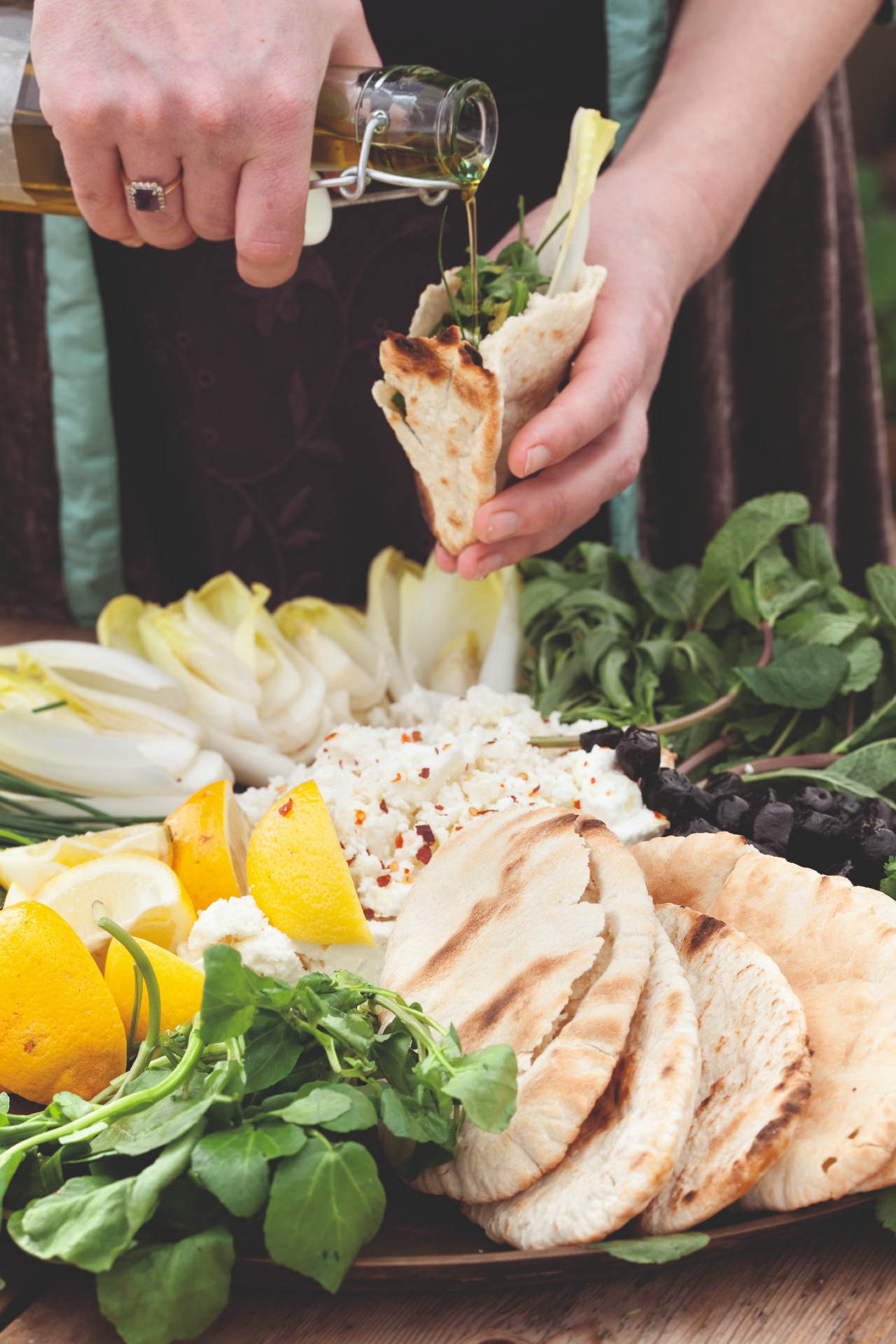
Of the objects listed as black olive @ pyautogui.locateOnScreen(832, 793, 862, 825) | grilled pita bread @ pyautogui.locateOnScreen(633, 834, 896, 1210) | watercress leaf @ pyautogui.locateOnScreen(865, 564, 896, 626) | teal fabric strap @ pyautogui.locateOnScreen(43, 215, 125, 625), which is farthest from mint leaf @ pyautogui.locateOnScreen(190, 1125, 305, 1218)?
teal fabric strap @ pyautogui.locateOnScreen(43, 215, 125, 625)

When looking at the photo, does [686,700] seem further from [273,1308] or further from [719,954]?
[273,1308]

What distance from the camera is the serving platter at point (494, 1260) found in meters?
0.67

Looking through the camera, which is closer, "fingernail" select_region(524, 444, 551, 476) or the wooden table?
the wooden table

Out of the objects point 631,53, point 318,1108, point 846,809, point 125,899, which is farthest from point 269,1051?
point 631,53

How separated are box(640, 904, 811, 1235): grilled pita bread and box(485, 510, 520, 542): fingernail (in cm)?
49

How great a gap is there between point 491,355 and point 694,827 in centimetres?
50

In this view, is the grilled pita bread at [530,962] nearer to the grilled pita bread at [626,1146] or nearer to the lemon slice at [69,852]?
the grilled pita bread at [626,1146]

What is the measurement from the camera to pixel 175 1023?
89cm

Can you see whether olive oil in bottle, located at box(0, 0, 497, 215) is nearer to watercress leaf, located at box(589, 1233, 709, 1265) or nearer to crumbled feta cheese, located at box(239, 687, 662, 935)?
crumbled feta cheese, located at box(239, 687, 662, 935)

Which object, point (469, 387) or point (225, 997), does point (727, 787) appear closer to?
→ point (469, 387)

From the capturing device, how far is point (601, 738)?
3.93 ft

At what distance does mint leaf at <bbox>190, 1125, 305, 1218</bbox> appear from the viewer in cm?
65

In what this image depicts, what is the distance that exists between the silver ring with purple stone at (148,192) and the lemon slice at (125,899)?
63 centimetres

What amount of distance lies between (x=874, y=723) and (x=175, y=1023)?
0.85 meters
